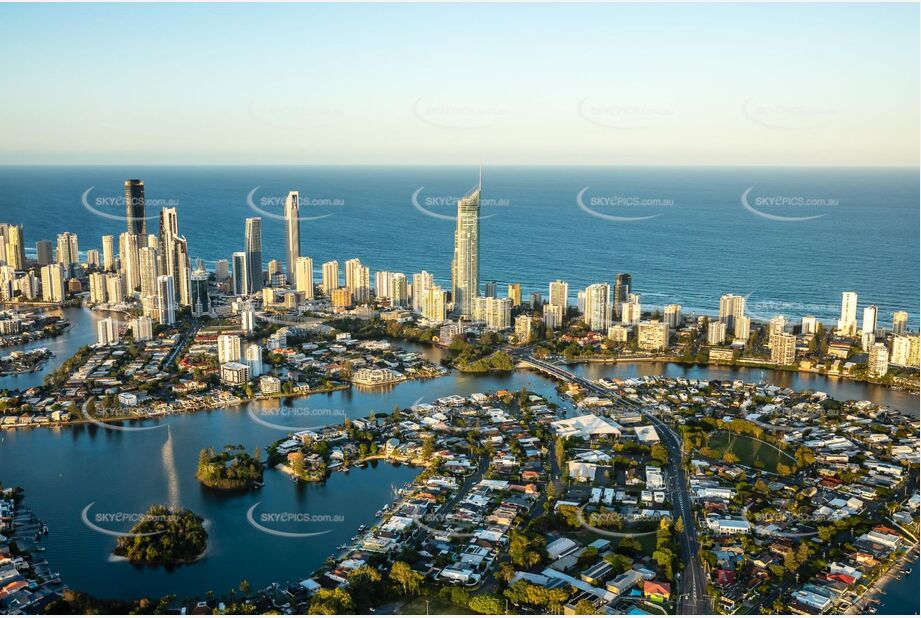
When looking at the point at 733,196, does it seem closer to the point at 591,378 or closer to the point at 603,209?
the point at 603,209

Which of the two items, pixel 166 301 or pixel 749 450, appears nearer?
pixel 749 450

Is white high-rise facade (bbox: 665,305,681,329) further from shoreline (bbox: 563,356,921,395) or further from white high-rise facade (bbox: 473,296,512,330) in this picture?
white high-rise facade (bbox: 473,296,512,330)

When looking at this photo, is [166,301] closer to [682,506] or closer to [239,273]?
[239,273]

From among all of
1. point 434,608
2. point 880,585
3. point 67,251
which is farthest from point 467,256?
point 880,585

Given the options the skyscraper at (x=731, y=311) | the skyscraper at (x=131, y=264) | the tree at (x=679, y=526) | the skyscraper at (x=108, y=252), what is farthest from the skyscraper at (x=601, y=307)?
the skyscraper at (x=108, y=252)

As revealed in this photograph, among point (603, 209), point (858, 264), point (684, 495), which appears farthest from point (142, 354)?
point (603, 209)
